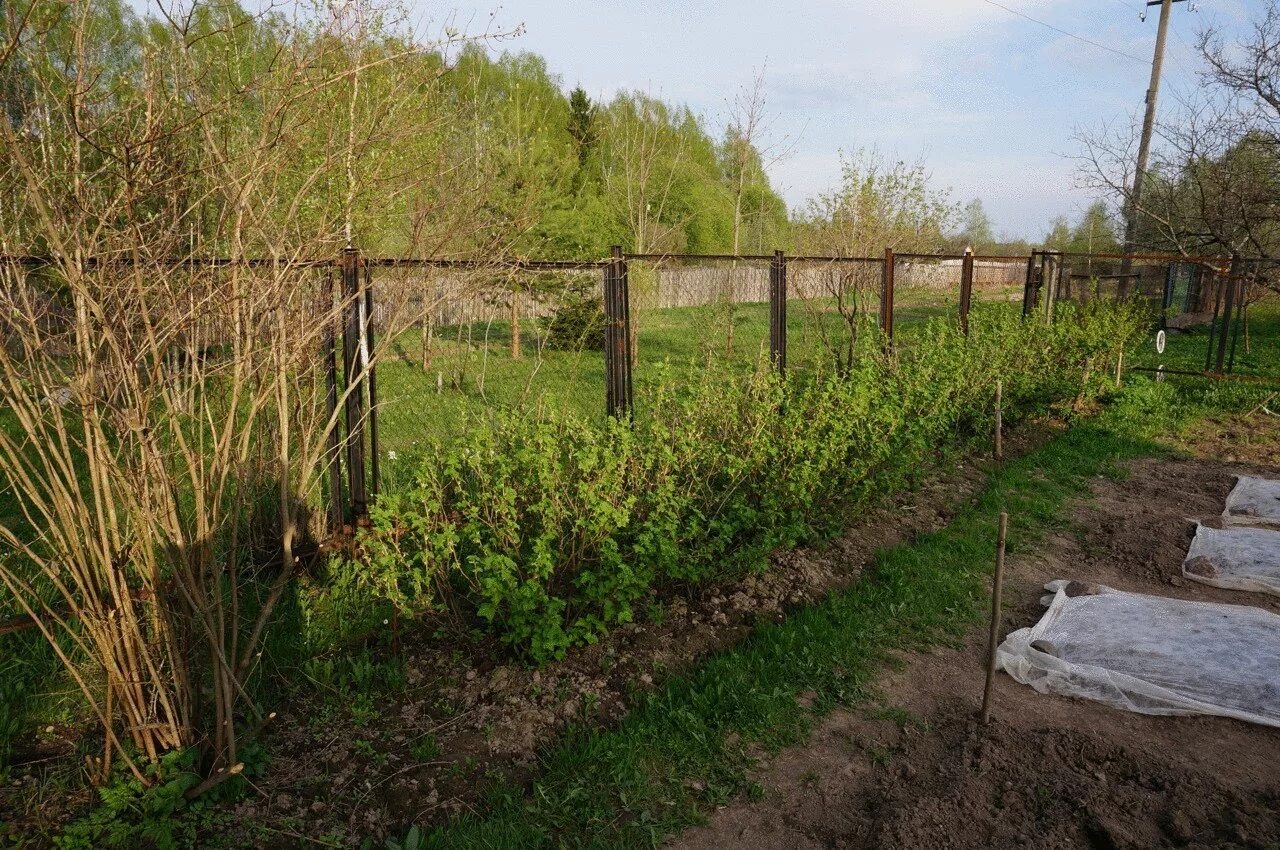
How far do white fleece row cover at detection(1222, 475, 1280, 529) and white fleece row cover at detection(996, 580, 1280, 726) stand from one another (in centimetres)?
183

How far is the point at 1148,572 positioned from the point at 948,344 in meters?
3.11

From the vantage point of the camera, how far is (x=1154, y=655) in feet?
12.7

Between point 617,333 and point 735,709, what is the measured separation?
2544 mm

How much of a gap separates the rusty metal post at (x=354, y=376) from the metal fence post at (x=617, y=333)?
1466 millimetres

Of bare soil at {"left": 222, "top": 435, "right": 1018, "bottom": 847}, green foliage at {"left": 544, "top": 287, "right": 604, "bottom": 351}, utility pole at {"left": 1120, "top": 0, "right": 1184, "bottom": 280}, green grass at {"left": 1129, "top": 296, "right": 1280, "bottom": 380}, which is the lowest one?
bare soil at {"left": 222, "top": 435, "right": 1018, "bottom": 847}

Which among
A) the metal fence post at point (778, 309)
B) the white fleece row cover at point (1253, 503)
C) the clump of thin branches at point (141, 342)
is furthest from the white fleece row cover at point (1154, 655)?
the clump of thin branches at point (141, 342)

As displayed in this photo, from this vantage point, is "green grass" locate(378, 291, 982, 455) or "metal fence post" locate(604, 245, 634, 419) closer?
"metal fence post" locate(604, 245, 634, 419)

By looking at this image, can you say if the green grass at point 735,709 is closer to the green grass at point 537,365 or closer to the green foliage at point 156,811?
the green foliage at point 156,811

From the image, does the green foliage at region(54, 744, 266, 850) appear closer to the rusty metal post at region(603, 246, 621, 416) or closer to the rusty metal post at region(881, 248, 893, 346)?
the rusty metal post at region(603, 246, 621, 416)

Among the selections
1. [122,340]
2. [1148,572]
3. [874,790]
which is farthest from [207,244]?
[1148,572]

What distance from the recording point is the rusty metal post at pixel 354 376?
Result: 3889 millimetres

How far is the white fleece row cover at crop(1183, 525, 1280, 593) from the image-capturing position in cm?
484

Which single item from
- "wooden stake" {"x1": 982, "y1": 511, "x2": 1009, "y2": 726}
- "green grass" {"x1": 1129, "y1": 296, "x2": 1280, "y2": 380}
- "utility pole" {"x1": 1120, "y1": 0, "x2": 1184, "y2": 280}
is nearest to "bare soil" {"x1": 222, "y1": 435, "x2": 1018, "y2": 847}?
"wooden stake" {"x1": 982, "y1": 511, "x2": 1009, "y2": 726}

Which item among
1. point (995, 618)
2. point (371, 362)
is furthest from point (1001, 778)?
point (371, 362)
